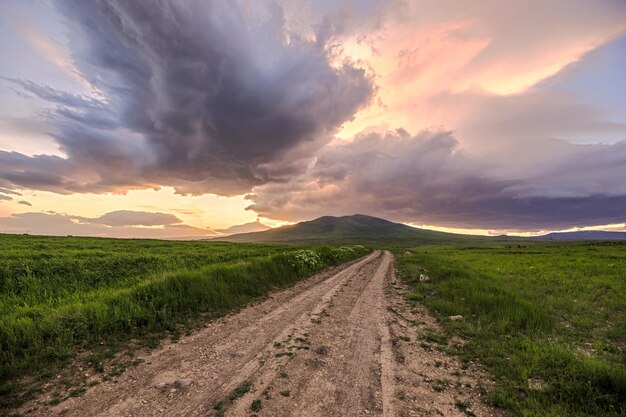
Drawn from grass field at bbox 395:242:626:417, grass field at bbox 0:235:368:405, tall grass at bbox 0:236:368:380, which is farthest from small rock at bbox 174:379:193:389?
grass field at bbox 395:242:626:417

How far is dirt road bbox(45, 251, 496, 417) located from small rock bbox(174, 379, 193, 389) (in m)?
0.02

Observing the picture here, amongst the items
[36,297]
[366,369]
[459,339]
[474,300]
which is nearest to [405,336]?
[459,339]

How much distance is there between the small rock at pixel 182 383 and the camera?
570cm

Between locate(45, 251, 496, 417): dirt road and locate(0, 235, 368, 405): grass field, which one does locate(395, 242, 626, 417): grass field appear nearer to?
locate(45, 251, 496, 417): dirt road

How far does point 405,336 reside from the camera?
9.22 m

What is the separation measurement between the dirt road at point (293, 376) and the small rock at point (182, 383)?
19 millimetres

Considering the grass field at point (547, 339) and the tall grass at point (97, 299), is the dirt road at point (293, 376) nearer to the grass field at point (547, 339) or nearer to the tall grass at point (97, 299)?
the grass field at point (547, 339)

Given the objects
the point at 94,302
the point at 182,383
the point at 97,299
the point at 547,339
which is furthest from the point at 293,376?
the point at 547,339

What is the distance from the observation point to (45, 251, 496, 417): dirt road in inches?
201

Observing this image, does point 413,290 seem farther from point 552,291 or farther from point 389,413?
point 389,413

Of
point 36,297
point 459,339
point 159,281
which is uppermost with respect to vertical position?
point 159,281

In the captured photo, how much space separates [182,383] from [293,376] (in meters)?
2.22

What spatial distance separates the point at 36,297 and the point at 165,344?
8.47 m

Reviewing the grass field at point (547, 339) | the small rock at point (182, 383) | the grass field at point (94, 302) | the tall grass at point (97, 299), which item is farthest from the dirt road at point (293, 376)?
the tall grass at point (97, 299)
